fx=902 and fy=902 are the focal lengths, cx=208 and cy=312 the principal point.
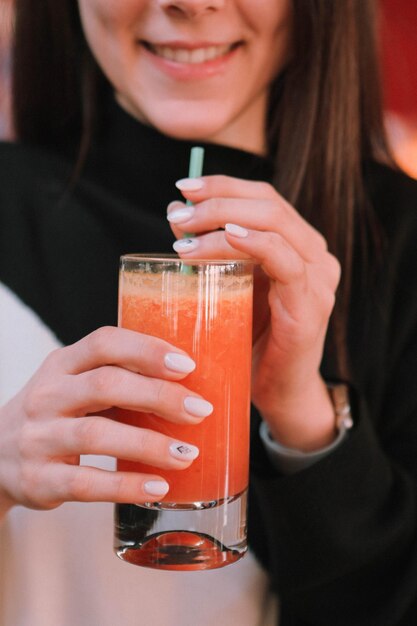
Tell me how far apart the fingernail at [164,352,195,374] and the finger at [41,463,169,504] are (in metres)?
0.14

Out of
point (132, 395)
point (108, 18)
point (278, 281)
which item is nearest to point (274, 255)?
point (278, 281)

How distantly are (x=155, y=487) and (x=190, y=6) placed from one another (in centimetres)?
81

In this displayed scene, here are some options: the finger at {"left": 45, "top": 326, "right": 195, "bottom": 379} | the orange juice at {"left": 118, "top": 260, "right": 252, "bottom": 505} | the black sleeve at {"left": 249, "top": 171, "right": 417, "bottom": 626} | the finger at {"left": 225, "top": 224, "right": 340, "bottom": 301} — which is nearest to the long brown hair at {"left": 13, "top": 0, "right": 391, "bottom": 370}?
the black sleeve at {"left": 249, "top": 171, "right": 417, "bottom": 626}

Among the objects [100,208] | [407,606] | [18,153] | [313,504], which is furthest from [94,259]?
[407,606]

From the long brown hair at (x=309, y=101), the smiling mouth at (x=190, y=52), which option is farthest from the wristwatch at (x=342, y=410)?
the smiling mouth at (x=190, y=52)

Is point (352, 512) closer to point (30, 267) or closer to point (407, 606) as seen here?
point (407, 606)

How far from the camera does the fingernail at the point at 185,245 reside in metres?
1.10

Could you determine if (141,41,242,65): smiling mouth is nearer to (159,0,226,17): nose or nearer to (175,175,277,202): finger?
(159,0,226,17): nose

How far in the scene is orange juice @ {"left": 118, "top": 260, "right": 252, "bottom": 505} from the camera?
41.7 inches

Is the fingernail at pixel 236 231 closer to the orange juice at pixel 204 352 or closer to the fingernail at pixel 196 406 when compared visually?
the orange juice at pixel 204 352

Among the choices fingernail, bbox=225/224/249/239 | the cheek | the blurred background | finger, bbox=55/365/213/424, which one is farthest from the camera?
the blurred background

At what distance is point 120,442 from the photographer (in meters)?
1.03

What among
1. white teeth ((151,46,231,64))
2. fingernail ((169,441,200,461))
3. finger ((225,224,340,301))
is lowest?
fingernail ((169,441,200,461))

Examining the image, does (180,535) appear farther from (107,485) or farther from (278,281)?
(278,281)
